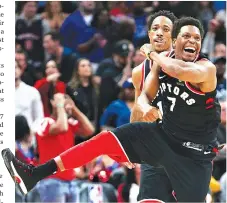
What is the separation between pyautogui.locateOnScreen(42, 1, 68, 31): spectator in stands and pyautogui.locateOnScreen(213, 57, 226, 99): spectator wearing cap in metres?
2.73

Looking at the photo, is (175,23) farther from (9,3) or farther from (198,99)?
(9,3)

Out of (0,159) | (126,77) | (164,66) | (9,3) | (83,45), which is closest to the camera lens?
(164,66)

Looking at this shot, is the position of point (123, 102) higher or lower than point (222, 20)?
lower

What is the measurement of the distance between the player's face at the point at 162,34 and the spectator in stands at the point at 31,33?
5.05m

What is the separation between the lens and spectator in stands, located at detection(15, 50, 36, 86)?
474 inches

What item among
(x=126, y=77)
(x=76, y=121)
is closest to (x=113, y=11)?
(x=126, y=77)

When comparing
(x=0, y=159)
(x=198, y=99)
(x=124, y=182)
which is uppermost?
(x=198, y=99)

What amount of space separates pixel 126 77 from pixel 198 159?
482 centimetres

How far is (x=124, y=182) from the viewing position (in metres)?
10.6

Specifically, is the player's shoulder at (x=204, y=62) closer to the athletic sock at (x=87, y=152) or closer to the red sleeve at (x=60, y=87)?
the athletic sock at (x=87, y=152)

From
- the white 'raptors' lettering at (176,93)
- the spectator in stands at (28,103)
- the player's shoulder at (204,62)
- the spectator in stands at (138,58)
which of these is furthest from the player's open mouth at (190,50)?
the spectator in stands at (138,58)

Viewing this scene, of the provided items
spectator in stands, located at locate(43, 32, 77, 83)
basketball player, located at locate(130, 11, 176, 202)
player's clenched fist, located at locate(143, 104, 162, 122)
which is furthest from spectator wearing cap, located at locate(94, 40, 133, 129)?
player's clenched fist, located at locate(143, 104, 162, 122)

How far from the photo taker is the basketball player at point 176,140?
24.2 feet

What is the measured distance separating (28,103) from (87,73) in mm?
1261
